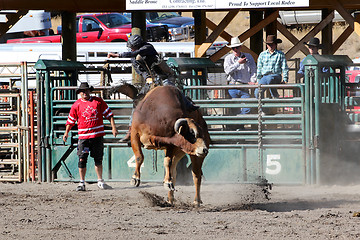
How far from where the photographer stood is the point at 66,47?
16.1 metres

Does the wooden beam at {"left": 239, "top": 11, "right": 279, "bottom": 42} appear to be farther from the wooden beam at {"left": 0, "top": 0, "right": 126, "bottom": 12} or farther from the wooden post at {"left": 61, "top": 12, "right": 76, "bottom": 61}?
the wooden post at {"left": 61, "top": 12, "right": 76, "bottom": 61}

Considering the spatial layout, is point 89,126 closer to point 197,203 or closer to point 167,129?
point 197,203

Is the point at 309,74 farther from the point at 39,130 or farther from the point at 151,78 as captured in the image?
the point at 39,130

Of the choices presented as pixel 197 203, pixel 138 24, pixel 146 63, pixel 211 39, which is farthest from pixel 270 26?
pixel 197 203

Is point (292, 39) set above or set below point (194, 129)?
above

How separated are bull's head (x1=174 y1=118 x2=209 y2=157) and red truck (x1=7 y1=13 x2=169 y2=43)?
20.8 m

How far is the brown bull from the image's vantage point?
8820mm

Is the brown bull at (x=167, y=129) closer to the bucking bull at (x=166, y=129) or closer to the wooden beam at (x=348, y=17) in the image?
the bucking bull at (x=166, y=129)

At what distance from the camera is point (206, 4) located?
13.9 meters

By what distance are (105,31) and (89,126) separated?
1835 cm

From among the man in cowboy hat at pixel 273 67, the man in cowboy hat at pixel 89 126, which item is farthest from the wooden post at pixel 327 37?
the man in cowboy hat at pixel 89 126

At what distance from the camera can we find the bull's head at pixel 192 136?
8734mm

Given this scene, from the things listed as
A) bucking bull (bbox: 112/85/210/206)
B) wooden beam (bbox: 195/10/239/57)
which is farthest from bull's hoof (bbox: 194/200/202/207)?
wooden beam (bbox: 195/10/239/57)

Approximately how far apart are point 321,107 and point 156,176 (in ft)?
10.8
